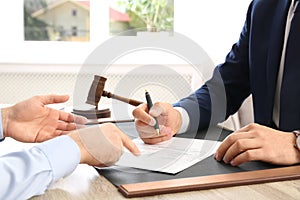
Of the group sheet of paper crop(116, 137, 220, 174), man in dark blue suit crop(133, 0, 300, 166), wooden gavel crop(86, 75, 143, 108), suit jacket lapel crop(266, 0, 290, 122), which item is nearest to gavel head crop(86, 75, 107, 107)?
wooden gavel crop(86, 75, 143, 108)

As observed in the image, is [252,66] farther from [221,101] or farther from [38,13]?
[38,13]

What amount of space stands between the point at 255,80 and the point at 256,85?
18mm

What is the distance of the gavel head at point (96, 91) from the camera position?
64.7 inches

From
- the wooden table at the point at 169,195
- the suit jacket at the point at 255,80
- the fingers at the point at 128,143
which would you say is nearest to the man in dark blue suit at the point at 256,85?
the suit jacket at the point at 255,80

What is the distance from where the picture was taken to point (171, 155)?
113cm

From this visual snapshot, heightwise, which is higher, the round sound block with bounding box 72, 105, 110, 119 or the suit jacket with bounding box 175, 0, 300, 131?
the suit jacket with bounding box 175, 0, 300, 131

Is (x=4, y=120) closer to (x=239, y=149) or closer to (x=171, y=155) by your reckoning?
(x=171, y=155)

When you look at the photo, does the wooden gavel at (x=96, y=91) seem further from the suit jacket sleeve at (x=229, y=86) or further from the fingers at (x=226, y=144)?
the fingers at (x=226, y=144)

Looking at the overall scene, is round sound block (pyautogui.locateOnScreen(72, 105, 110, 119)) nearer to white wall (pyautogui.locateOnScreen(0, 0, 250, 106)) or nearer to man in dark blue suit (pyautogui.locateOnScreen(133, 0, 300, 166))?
man in dark blue suit (pyautogui.locateOnScreen(133, 0, 300, 166))

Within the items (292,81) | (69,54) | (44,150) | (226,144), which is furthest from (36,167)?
(69,54)

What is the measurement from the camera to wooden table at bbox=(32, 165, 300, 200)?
0.85 m

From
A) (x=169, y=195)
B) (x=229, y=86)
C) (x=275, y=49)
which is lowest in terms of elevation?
(x=169, y=195)

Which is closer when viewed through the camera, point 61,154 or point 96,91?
point 61,154

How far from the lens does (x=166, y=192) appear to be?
0.87m
